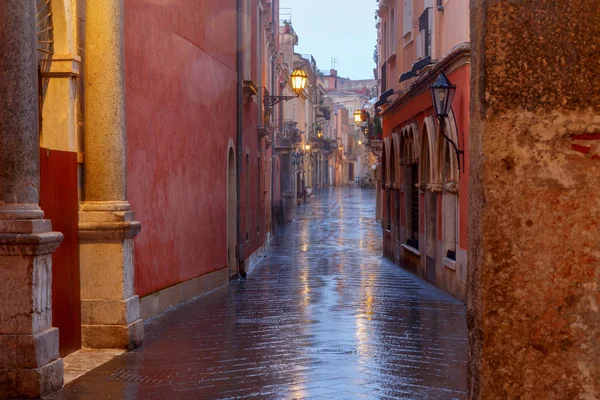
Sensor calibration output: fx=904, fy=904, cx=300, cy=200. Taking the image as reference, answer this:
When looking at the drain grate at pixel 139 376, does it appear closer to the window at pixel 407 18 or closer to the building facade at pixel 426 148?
the building facade at pixel 426 148

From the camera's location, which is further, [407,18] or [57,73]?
[407,18]

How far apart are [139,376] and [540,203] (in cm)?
514

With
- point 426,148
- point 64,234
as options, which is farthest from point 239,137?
point 64,234

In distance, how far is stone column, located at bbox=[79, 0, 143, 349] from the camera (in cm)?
840

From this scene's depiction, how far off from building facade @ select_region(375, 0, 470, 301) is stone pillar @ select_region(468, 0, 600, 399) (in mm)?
9962

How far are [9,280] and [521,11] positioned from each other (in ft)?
15.5

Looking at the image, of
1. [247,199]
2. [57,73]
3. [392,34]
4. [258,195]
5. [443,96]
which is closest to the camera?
[57,73]

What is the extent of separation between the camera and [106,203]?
28.1ft

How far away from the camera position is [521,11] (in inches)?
109

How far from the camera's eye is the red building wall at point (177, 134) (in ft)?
34.8

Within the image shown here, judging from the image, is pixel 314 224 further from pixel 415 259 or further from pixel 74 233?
pixel 74 233

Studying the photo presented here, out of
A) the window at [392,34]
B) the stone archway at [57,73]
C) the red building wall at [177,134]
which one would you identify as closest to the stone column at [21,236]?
the stone archway at [57,73]

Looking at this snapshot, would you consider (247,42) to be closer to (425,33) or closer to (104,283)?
(425,33)

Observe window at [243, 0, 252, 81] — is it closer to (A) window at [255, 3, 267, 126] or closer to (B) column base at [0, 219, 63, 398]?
(A) window at [255, 3, 267, 126]
